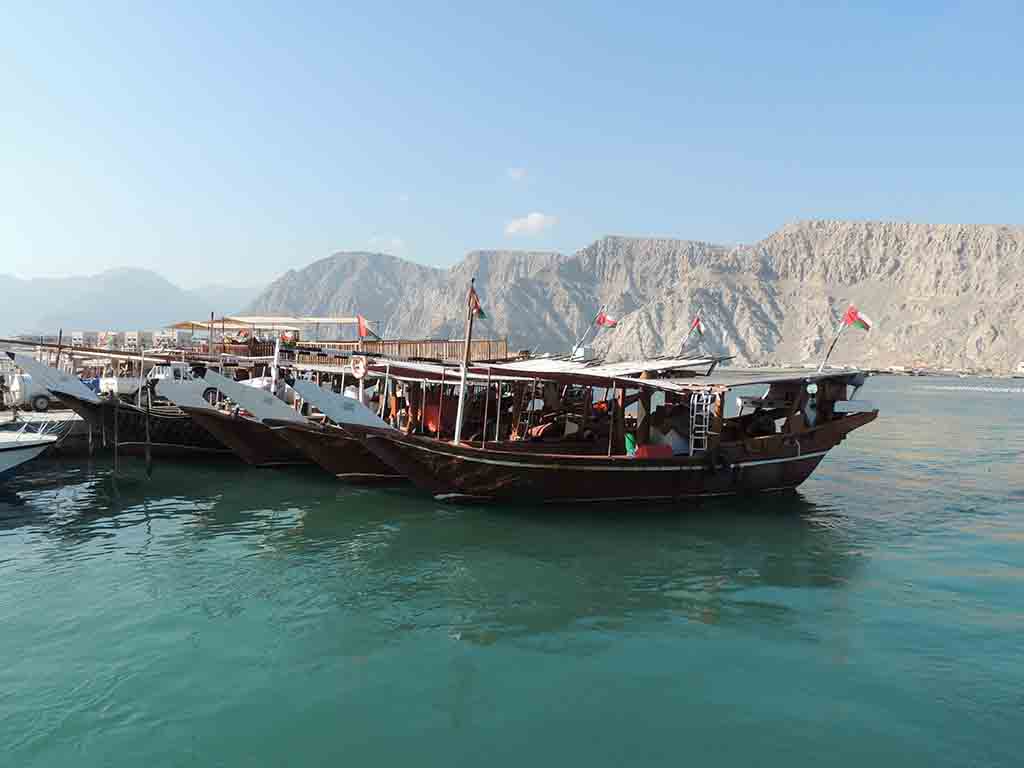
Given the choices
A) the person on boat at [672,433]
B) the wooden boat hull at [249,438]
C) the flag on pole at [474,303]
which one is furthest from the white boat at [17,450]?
the person on boat at [672,433]

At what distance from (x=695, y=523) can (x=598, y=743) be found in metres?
10.4

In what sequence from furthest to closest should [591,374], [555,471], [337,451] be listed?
1. [337,451]
2. [591,374]
3. [555,471]

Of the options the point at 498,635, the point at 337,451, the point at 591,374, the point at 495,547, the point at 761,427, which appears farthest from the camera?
the point at 761,427

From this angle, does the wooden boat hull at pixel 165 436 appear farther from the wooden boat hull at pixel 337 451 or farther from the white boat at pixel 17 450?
the white boat at pixel 17 450

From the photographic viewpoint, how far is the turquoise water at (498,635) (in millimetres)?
7793

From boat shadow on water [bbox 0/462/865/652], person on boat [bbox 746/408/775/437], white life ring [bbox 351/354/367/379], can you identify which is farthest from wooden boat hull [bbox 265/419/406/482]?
person on boat [bbox 746/408/775/437]

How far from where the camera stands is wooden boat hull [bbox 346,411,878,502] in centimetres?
1730

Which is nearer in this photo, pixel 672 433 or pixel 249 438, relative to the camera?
pixel 672 433

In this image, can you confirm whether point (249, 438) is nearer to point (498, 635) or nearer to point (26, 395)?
point (26, 395)

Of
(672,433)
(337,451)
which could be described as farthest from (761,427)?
(337,451)

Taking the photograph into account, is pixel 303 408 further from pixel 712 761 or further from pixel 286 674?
pixel 712 761

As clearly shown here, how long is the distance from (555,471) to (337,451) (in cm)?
679

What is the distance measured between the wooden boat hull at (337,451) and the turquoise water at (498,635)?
1.93 meters

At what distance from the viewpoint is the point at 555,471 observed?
17.5 meters
